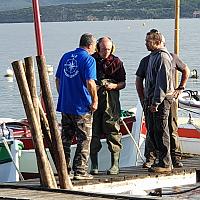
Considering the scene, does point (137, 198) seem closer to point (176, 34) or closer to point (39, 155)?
point (39, 155)

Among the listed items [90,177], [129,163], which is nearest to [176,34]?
[129,163]

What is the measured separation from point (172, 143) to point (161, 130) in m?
0.69

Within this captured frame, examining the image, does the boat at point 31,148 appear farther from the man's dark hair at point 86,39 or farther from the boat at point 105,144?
the man's dark hair at point 86,39

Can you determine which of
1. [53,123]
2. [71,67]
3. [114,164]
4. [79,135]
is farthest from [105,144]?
[53,123]

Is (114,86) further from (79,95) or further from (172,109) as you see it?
(172,109)

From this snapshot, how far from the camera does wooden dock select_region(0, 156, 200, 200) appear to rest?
9.46m

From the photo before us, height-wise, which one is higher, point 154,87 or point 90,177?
point 154,87

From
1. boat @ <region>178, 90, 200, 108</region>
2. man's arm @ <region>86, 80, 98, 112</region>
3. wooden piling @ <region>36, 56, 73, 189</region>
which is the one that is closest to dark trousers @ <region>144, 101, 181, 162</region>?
man's arm @ <region>86, 80, 98, 112</region>

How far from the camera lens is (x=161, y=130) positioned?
11.5m

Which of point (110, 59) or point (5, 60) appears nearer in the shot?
point (110, 59)

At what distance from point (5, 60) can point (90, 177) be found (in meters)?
56.0

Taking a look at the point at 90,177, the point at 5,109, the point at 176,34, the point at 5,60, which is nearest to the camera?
the point at 90,177

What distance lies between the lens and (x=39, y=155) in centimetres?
1003

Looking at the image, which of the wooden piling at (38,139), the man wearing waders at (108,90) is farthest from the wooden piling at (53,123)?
the man wearing waders at (108,90)
